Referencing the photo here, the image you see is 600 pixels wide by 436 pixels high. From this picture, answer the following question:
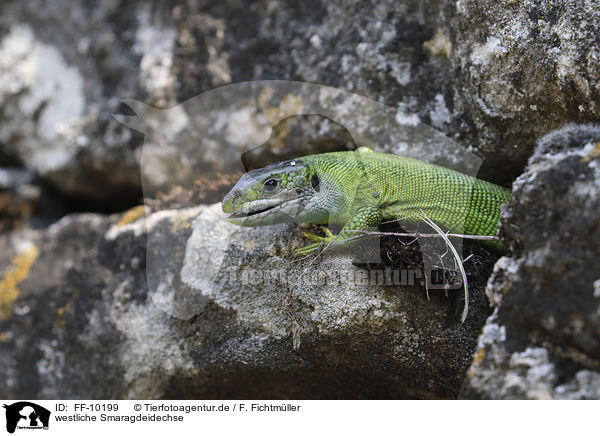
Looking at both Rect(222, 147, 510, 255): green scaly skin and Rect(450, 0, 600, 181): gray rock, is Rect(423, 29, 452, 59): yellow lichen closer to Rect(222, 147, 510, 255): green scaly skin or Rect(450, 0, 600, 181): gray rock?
Rect(450, 0, 600, 181): gray rock

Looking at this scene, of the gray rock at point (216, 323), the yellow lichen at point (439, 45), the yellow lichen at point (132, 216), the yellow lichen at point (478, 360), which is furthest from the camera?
the yellow lichen at point (132, 216)

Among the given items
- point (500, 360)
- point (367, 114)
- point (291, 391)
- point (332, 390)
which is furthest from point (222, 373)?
point (367, 114)

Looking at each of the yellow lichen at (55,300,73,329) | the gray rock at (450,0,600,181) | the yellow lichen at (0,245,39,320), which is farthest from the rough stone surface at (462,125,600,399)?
the yellow lichen at (0,245,39,320)

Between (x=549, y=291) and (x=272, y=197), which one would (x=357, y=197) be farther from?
(x=549, y=291)

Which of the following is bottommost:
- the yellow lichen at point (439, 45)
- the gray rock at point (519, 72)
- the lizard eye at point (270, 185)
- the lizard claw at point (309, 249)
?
the lizard claw at point (309, 249)
